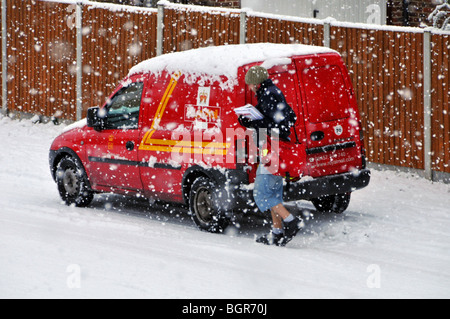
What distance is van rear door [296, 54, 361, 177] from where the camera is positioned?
8719mm

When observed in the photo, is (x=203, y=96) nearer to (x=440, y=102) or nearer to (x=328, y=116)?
(x=328, y=116)

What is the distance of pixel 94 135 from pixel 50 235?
102 inches

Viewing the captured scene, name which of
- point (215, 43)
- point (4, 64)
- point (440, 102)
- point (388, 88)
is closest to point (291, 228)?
point (440, 102)

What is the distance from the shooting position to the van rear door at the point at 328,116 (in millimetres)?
8719

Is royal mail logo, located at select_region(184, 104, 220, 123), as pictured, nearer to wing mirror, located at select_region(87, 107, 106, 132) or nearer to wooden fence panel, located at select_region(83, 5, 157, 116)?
wing mirror, located at select_region(87, 107, 106, 132)

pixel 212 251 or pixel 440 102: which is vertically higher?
pixel 440 102

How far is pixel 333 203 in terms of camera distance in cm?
1006

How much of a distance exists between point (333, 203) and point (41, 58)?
9459 millimetres

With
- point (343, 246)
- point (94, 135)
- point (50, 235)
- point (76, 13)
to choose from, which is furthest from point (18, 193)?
point (76, 13)

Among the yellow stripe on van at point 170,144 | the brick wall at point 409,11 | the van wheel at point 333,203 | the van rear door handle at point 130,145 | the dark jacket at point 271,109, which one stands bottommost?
the van wheel at point 333,203

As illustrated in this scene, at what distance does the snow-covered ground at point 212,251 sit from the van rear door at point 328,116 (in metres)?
0.78

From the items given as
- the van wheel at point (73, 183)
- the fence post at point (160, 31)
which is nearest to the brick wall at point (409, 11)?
the fence post at point (160, 31)

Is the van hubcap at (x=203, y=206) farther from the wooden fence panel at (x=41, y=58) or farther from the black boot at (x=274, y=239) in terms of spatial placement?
the wooden fence panel at (x=41, y=58)
